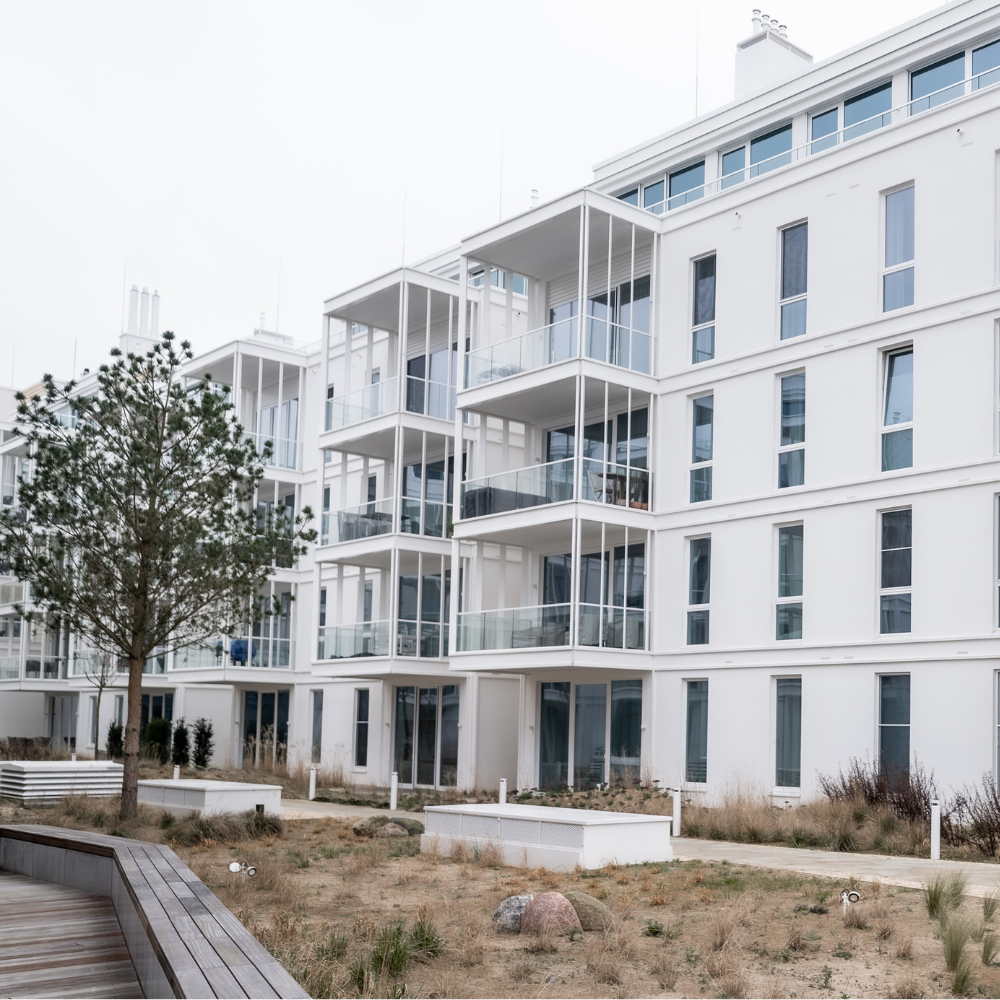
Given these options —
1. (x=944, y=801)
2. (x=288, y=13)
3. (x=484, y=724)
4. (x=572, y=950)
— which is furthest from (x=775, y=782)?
(x=288, y=13)

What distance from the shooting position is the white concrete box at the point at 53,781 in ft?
75.0

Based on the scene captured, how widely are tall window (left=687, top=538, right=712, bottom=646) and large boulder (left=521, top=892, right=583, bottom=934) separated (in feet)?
50.2

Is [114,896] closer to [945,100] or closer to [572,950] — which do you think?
[572,950]

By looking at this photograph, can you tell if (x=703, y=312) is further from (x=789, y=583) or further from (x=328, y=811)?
(x=328, y=811)

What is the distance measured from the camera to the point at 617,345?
2678 cm

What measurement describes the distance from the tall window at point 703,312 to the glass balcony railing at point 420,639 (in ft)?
30.0

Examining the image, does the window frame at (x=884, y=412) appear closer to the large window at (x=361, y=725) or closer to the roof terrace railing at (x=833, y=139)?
the roof terrace railing at (x=833, y=139)

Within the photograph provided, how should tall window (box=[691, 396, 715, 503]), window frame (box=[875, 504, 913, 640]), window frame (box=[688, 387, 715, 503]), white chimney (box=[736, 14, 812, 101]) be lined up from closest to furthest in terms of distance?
window frame (box=[875, 504, 913, 640]) → window frame (box=[688, 387, 715, 503]) → tall window (box=[691, 396, 715, 503]) → white chimney (box=[736, 14, 812, 101])

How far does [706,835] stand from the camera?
1886 centimetres

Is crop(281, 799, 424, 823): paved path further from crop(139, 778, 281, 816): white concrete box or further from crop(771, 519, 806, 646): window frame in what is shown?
crop(771, 519, 806, 646): window frame

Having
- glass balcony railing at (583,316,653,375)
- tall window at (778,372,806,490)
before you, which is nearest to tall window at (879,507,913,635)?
tall window at (778,372,806,490)

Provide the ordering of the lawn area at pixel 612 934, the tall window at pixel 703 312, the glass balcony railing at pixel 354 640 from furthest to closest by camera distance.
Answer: the glass balcony railing at pixel 354 640 < the tall window at pixel 703 312 < the lawn area at pixel 612 934

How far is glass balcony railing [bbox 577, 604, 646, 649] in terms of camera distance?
25.0 m

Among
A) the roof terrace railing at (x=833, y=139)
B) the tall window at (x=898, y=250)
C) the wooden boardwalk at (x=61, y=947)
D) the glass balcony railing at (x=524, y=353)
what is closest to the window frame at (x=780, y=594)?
the tall window at (x=898, y=250)
